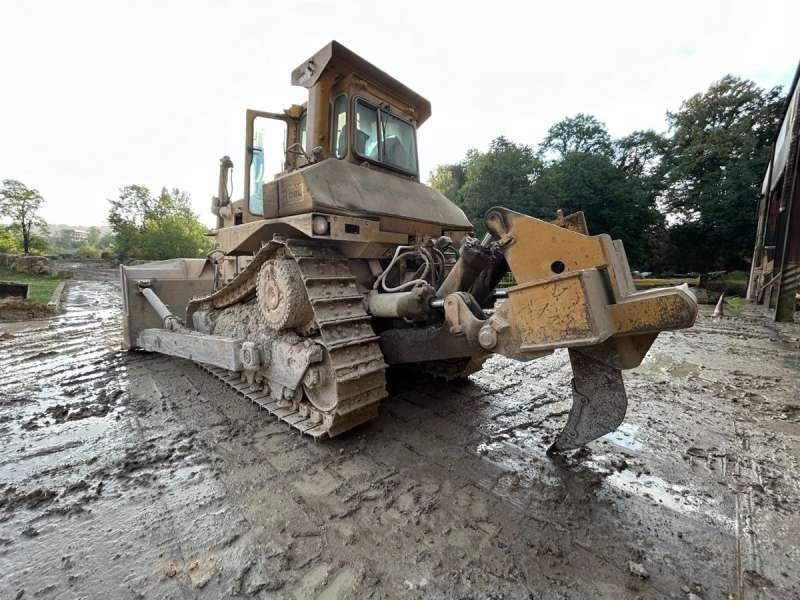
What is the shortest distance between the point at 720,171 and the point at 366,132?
30063 mm

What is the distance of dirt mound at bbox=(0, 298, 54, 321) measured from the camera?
7648mm

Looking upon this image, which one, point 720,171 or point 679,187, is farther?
point 679,187

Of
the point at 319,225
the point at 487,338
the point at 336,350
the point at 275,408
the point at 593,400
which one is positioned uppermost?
the point at 319,225

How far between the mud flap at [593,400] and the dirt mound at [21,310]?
10.4 m

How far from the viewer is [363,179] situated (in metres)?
3.15

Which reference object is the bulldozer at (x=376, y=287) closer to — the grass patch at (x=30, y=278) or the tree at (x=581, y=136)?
the grass patch at (x=30, y=278)

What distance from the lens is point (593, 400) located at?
237 cm

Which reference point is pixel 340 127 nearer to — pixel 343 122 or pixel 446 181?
pixel 343 122

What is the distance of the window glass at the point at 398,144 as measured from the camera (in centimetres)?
370

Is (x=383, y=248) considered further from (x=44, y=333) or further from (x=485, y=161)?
(x=485, y=161)

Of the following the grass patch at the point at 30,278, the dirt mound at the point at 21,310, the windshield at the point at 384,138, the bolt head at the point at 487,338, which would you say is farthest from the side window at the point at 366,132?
the grass patch at the point at 30,278

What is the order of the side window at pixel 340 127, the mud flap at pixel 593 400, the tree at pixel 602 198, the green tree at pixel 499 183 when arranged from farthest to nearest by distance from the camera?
the green tree at pixel 499 183, the tree at pixel 602 198, the side window at pixel 340 127, the mud flap at pixel 593 400

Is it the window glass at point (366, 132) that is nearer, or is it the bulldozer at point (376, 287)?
the bulldozer at point (376, 287)

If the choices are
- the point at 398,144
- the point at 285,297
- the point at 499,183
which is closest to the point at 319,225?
the point at 285,297
